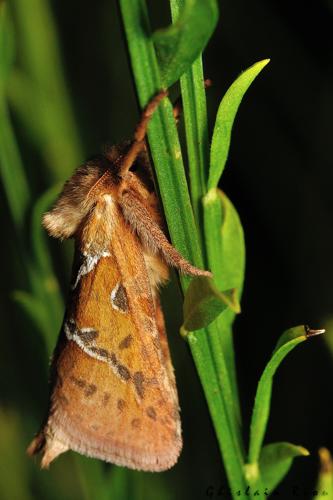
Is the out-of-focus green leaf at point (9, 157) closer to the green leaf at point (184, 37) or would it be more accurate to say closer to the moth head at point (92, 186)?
the moth head at point (92, 186)

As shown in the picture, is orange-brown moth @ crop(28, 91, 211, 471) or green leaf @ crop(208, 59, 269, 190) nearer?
green leaf @ crop(208, 59, 269, 190)

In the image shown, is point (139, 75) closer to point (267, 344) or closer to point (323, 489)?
point (323, 489)

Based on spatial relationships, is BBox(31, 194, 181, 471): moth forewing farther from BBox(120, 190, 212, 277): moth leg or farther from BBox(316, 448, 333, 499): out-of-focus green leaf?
BBox(316, 448, 333, 499): out-of-focus green leaf

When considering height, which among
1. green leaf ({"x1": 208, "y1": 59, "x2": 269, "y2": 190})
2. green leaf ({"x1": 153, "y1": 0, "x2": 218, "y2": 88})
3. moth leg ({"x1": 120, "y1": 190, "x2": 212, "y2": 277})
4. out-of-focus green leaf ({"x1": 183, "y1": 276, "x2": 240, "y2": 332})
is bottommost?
out-of-focus green leaf ({"x1": 183, "y1": 276, "x2": 240, "y2": 332})

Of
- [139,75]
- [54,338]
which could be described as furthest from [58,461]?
[139,75]

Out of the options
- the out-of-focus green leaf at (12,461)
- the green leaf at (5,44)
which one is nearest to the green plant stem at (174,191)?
the green leaf at (5,44)

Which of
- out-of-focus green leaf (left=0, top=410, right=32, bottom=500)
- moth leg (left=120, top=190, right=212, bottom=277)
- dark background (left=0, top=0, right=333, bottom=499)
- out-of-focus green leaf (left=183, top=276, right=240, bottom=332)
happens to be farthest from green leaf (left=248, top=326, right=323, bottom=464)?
out-of-focus green leaf (left=0, top=410, right=32, bottom=500)

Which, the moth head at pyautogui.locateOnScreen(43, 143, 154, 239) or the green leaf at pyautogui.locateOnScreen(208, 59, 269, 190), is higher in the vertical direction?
the green leaf at pyautogui.locateOnScreen(208, 59, 269, 190)
